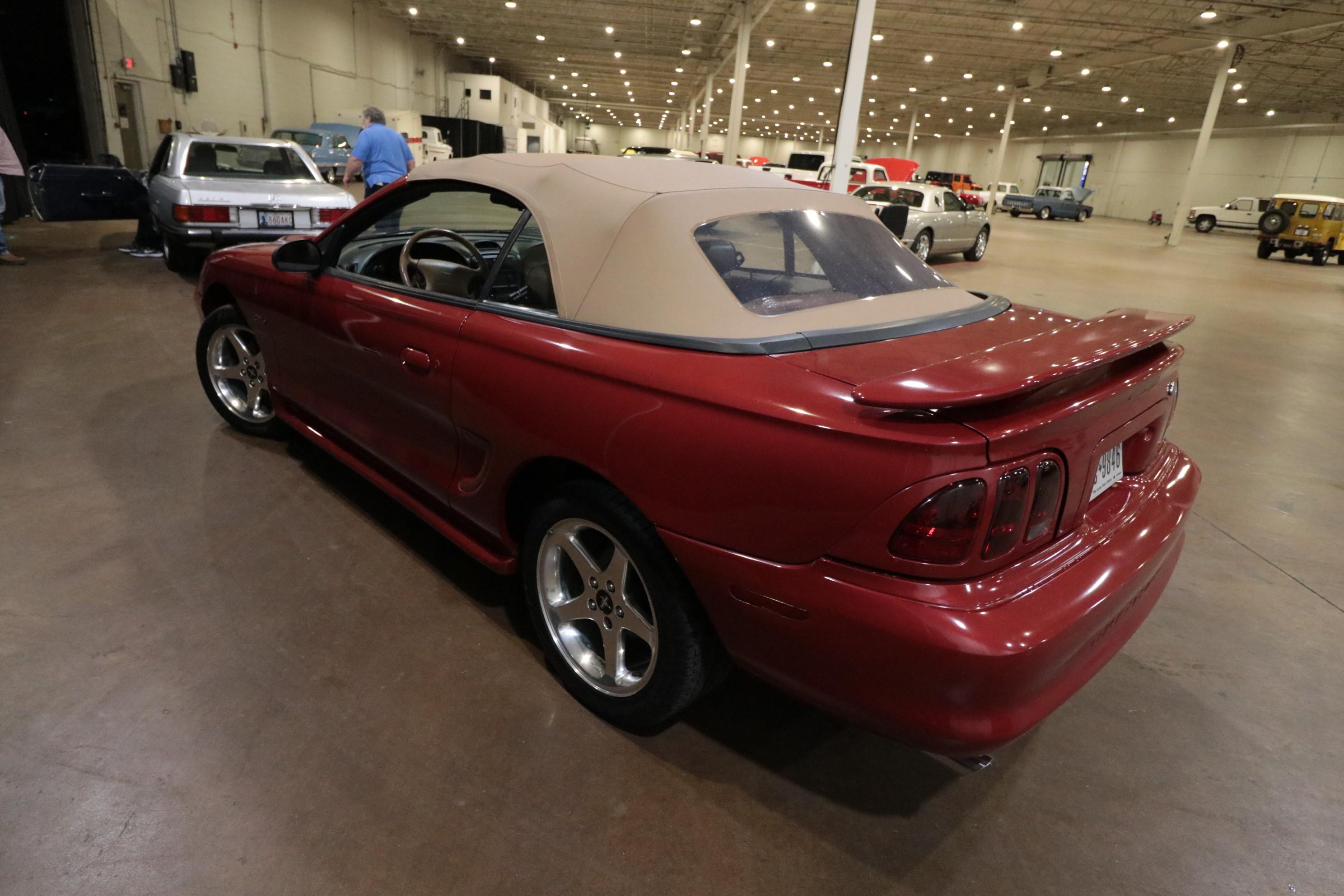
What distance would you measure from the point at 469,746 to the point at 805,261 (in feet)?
5.56

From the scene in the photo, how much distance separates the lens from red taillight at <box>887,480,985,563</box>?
142 centimetres

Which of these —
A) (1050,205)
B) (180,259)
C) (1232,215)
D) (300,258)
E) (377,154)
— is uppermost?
(1232,215)

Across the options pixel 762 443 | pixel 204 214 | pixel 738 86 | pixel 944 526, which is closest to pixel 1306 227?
pixel 738 86

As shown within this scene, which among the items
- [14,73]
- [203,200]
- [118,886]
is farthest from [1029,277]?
[14,73]

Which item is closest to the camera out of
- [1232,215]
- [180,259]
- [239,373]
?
[239,373]

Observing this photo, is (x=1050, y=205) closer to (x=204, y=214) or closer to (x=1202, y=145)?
(x=1202, y=145)

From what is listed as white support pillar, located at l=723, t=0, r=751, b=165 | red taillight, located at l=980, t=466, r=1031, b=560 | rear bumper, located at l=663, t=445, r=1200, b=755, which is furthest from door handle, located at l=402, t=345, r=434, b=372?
white support pillar, located at l=723, t=0, r=751, b=165

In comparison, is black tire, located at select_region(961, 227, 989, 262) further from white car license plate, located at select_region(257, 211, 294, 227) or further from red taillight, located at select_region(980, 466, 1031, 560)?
red taillight, located at select_region(980, 466, 1031, 560)

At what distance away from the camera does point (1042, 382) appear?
1.47 m

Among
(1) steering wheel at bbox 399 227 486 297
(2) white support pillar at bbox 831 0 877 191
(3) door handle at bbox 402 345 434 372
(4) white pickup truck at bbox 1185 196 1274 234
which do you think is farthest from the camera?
(4) white pickup truck at bbox 1185 196 1274 234

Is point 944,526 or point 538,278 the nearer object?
point 944,526

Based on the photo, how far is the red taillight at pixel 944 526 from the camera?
142cm

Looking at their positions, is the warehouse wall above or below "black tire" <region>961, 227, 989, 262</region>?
above

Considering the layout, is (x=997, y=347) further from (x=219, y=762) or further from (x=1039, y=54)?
(x=1039, y=54)
